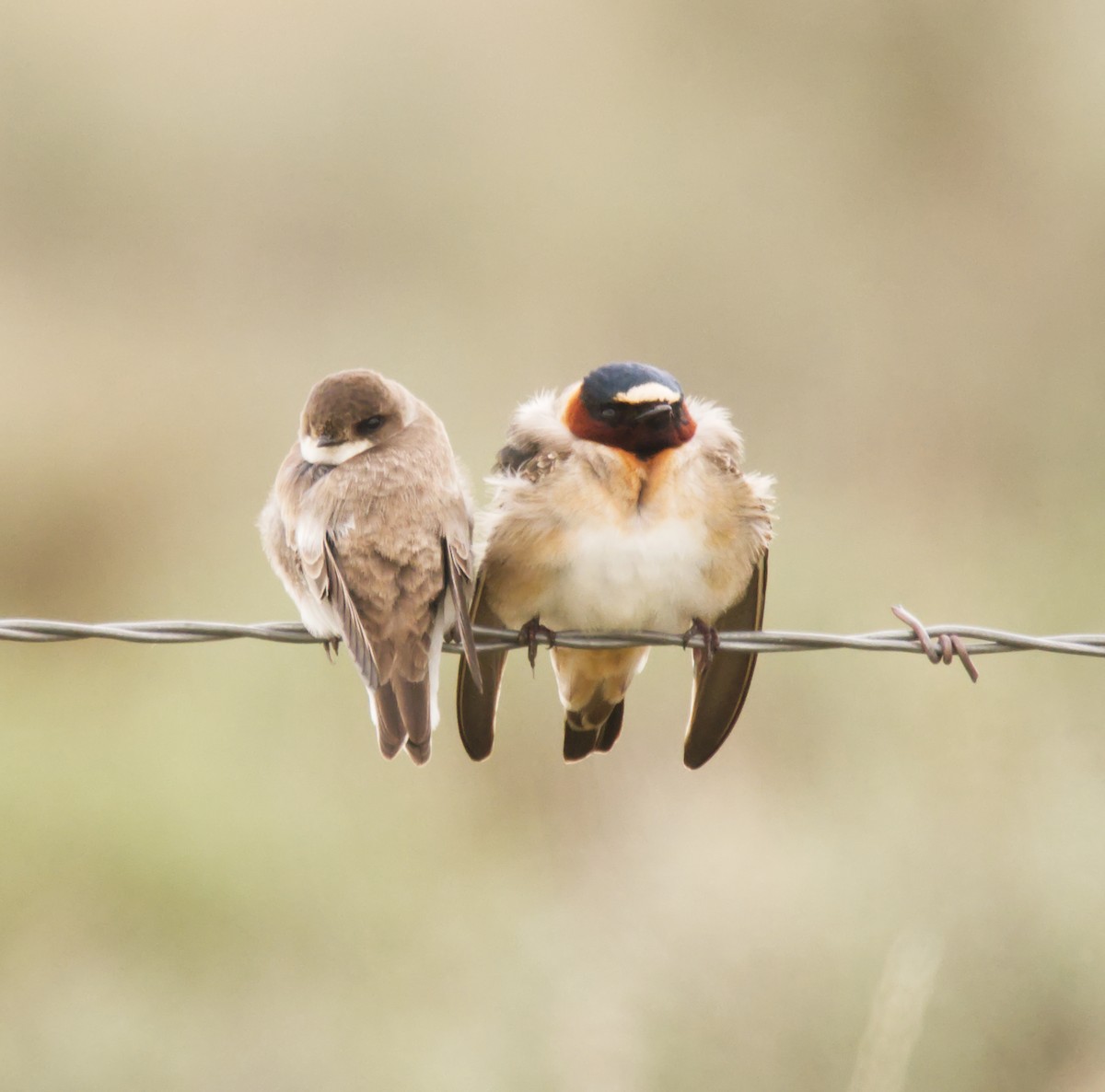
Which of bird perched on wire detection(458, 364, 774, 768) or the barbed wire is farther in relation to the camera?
bird perched on wire detection(458, 364, 774, 768)

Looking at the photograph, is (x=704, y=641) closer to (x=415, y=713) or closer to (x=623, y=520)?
(x=623, y=520)

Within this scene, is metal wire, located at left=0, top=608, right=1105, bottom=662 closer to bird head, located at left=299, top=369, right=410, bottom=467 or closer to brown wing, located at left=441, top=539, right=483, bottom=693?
brown wing, located at left=441, top=539, right=483, bottom=693

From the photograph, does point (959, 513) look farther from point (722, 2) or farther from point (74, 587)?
point (722, 2)

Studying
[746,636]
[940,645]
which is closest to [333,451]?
[746,636]

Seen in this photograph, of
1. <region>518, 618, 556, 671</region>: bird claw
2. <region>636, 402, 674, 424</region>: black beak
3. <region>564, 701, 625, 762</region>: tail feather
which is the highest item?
<region>636, 402, 674, 424</region>: black beak

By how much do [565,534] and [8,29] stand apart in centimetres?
977

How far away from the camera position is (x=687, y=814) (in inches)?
269

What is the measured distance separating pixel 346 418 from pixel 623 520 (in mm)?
857

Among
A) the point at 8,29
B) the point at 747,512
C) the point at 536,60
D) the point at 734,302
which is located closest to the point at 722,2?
the point at 536,60

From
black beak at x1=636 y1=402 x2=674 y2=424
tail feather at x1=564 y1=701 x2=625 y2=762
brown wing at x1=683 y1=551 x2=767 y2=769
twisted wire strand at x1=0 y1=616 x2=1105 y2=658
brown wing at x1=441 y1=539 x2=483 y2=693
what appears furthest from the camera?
tail feather at x1=564 y1=701 x2=625 y2=762

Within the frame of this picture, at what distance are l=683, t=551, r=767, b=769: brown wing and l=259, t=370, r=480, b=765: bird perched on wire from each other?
95 centimetres

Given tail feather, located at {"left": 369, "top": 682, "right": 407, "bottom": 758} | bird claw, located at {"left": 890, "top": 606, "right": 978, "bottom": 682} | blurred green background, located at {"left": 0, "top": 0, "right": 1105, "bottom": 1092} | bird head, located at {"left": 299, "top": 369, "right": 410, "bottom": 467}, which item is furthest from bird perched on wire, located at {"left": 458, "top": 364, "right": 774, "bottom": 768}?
blurred green background, located at {"left": 0, "top": 0, "right": 1105, "bottom": 1092}

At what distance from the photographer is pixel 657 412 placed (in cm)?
469

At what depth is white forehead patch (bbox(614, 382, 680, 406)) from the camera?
15.5 feet
